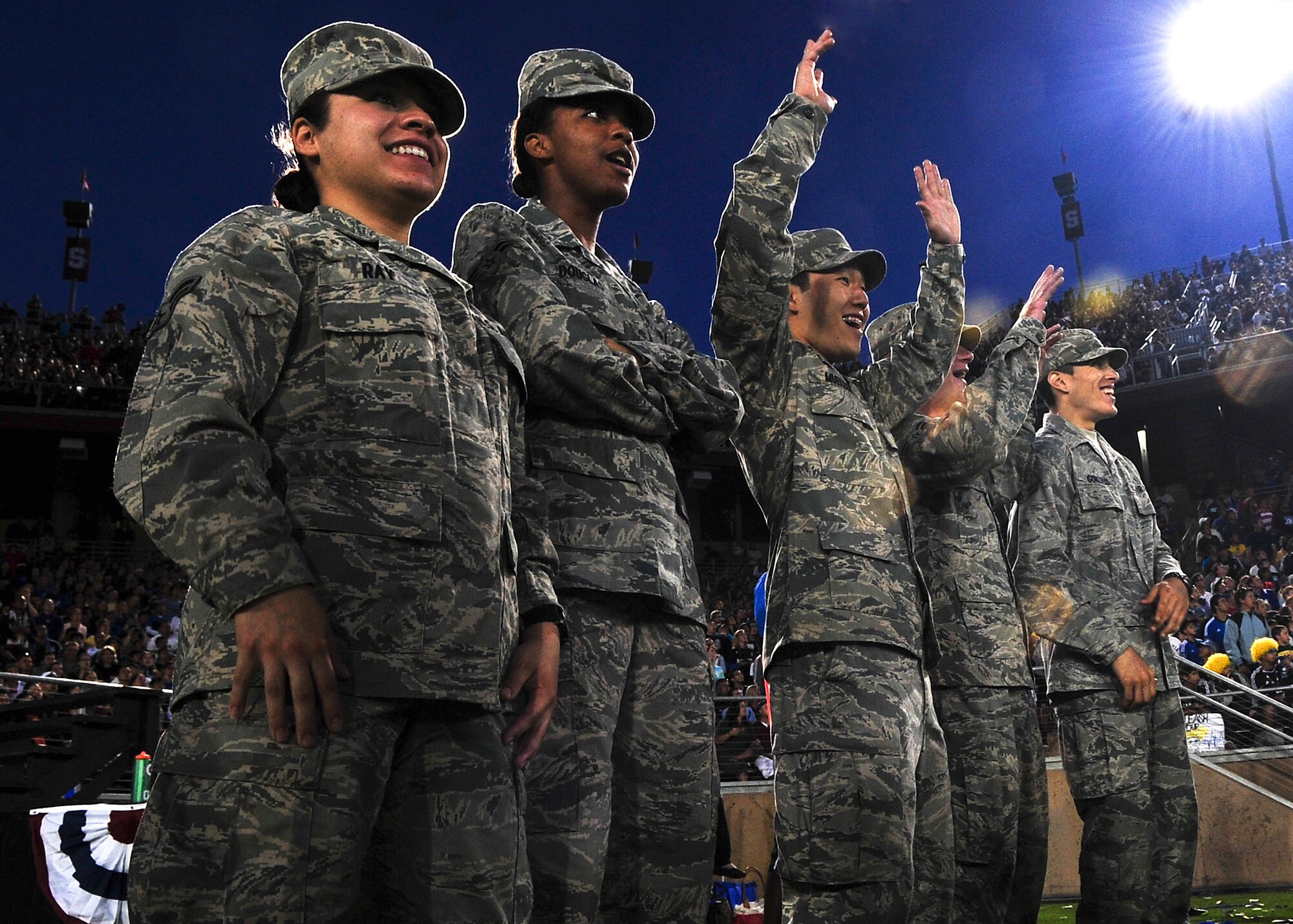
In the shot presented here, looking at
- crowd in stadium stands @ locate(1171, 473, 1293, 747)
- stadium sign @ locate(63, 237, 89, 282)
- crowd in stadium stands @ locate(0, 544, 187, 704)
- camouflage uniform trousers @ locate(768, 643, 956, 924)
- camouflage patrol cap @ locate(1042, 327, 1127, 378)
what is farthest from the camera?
stadium sign @ locate(63, 237, 89, 282)

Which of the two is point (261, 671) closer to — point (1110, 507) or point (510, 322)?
point (510, 322)

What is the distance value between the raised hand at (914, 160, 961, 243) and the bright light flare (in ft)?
79.5

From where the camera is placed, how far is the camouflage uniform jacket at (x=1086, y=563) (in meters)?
3.99

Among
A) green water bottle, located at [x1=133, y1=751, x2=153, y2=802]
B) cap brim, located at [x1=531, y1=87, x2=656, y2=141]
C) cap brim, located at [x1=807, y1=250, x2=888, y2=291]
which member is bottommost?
green water bottle, located at [x1=133, y1=751, x2=153, y2=802]

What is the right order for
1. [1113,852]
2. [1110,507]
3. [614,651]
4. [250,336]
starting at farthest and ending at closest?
[1110,507] < [1113,852] < [614,651] < [250,336]

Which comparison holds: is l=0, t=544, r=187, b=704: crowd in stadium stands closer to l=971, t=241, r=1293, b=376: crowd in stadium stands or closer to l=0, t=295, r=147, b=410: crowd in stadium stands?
l=0, t=295, r=147, b=410: crowd in stadium stands

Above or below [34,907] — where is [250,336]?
above

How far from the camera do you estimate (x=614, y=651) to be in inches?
87.1

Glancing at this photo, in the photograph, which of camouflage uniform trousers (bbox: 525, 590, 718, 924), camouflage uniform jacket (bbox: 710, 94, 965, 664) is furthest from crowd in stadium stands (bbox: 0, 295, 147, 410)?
camouflage uniform trousers (bbox: 525, 590, 718, 924)

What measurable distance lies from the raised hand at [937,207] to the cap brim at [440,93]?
6.21 ft

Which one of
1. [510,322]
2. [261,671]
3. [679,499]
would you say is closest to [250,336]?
[261,671]

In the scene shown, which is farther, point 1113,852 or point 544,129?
point 1113,852

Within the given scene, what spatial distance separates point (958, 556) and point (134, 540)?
63.0ft

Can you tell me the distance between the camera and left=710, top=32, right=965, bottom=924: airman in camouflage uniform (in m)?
2.76
